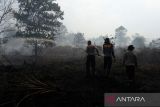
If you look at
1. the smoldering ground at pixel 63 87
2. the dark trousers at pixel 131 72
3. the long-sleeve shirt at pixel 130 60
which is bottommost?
the smoldering ground at pixel 63 87

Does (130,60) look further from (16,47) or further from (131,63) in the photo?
(16,47)

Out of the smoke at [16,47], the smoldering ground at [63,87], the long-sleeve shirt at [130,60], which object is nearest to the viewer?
the smoldering ground at [63,87]

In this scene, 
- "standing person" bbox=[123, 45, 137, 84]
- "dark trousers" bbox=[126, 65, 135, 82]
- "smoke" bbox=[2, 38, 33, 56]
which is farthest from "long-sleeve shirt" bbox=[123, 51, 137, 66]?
Result: "smoke" bbox=[2, 38, 33, 56]

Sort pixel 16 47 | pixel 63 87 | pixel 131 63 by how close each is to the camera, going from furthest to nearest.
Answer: pixel 16 47, pixel 131 63, pixel 63 87

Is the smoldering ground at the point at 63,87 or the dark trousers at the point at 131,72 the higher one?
the dark trousers at the point at 131,72

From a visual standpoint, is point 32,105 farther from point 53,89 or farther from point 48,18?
point 48,18

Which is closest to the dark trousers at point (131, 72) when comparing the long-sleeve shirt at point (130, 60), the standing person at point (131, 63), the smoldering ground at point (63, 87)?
the standing person at point (131, 63)

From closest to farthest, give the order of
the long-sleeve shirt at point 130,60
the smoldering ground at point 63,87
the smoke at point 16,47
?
the smoldering ground at point 63,87, the long-sleeve shirt at point 130,60, the smoke at point 16,47

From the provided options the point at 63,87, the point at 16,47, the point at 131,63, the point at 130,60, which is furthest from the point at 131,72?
the point at 16,47

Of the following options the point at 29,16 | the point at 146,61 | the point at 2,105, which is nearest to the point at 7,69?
the point at 2,105

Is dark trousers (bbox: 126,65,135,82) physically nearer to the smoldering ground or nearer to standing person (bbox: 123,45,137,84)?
standing person (bbox: 123,45,137,84)

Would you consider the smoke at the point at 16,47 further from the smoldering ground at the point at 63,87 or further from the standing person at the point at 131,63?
the standing person at the point at 131,63

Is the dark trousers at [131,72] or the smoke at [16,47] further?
the smoke at [16,47]

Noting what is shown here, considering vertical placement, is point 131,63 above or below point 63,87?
above
